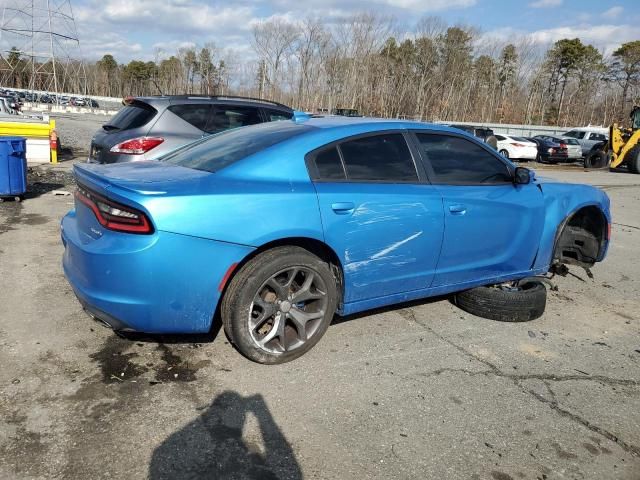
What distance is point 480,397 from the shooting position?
3193 mm

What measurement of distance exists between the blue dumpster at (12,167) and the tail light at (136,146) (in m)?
2.23

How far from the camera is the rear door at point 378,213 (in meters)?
3.44

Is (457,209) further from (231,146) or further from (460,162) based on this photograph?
(231,146)

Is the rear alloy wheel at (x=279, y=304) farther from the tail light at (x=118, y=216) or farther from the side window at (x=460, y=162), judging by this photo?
the side window at (x=460, y=162)

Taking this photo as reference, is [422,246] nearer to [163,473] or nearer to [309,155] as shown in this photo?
[309,155]

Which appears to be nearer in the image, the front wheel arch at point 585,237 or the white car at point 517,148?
the front wheel arch at point 585,237

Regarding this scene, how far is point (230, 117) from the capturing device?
748 centimetres

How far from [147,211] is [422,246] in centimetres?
196

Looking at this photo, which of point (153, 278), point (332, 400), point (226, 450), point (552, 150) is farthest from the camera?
point (552, 150)

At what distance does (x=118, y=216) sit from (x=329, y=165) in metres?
1.40

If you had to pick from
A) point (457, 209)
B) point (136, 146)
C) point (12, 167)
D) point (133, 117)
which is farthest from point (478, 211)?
point (12, 167)

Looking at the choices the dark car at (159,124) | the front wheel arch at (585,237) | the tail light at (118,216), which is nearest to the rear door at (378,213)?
the tail light at (118,216)

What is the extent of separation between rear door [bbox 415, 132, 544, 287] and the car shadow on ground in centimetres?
192

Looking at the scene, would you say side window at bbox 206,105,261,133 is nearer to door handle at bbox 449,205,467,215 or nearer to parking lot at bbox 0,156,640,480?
parking lot at bbox 0,156,640,480
